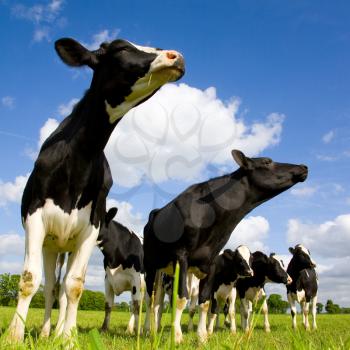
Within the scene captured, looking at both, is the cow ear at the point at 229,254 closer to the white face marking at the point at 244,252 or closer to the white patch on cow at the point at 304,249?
the white face marking at the point at 244,252

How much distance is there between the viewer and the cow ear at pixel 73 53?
510cm

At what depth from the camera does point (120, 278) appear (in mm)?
12234

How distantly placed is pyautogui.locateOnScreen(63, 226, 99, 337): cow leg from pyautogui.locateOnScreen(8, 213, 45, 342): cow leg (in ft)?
1.13

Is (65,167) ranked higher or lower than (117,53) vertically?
lower

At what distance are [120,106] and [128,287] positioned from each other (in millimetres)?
8397

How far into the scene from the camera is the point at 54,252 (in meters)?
5.57

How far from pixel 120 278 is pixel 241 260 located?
3.90 m

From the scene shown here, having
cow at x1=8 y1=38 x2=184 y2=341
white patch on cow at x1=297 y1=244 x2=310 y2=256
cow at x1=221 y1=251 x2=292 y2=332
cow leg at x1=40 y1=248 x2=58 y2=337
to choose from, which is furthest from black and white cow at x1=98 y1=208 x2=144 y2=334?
white patch on cow at x1=297 y1=244 x2=310 y2=256

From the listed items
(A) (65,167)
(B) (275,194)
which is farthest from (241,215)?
(A) (65,167)

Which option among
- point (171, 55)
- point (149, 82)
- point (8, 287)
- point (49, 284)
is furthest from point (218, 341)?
point (8, 287)

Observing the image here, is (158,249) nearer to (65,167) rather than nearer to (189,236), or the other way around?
(189,236)

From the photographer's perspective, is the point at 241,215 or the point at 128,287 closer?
the point at 241,215

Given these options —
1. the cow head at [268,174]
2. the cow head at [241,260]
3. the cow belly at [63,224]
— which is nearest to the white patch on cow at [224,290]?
the cow head at [241,260]

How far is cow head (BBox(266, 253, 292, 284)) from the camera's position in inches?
632
